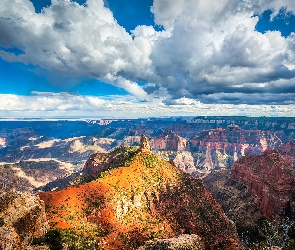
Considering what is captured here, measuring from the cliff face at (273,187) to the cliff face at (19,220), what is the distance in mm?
138092

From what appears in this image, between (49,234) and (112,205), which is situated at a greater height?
(49,234)

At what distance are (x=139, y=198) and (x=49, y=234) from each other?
50993 millimetres

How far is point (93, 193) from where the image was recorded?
94.8 meters

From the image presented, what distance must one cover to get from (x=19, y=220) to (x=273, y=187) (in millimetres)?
154659

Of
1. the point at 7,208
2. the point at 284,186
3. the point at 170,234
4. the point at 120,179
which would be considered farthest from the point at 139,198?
the point at 284,186

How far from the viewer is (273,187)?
16388 centimetres

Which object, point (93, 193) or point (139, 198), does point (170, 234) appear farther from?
point (93, 193)

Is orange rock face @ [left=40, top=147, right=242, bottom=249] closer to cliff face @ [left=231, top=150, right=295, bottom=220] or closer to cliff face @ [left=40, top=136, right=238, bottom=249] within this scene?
cliff face @ [left=40, top=136, right=238, bottom=249]

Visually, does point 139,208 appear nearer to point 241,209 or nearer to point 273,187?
point 241,209

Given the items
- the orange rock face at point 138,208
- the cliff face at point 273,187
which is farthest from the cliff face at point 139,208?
the cliff face at point 273,187

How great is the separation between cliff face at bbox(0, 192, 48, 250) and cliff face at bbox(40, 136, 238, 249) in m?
21.2

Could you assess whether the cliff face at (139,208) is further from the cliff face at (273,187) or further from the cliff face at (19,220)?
the cliff face at (273,187)

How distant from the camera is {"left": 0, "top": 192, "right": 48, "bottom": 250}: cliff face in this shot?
138ft

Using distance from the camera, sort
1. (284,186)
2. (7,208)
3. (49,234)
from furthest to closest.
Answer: (284,186) → (49,234) → (7,208)
